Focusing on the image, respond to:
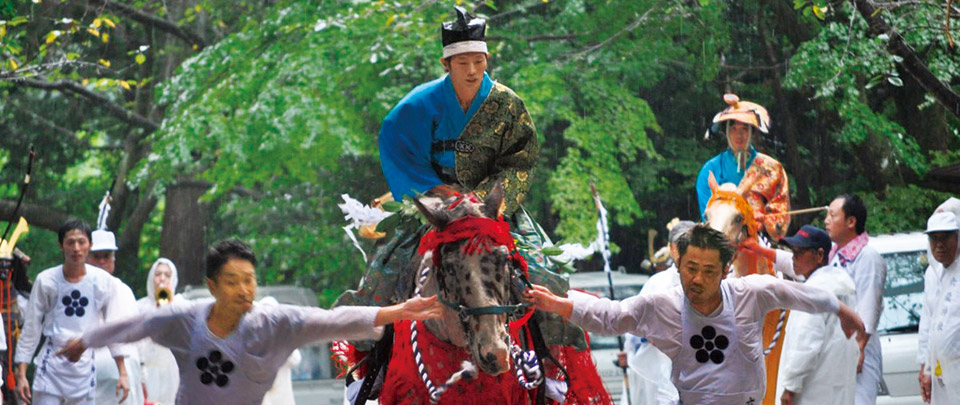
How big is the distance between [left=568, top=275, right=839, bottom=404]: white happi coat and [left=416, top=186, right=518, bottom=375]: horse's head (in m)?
0.77

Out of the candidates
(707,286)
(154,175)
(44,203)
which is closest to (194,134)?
(154,175)

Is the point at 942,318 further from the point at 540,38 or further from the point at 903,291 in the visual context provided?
the point at 540,38

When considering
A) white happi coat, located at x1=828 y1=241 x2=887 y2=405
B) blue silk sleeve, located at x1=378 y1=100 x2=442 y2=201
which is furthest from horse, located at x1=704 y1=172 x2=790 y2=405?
blue silk sleeve, located at x1=378 y1=100 x2=442 y2=201

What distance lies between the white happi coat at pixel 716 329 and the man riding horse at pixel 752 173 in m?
3.05

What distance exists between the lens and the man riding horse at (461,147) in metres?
6.80

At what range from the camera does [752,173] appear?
10.0m

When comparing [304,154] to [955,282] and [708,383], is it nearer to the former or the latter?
[955,282]

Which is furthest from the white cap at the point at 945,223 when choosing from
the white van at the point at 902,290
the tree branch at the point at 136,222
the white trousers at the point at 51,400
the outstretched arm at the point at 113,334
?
the tree branch at the point at 136,222

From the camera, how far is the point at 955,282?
9.73 m

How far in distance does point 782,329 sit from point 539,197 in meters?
11.1

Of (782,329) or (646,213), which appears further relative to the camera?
(646,213)

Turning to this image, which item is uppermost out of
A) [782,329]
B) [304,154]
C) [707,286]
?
[304,154]

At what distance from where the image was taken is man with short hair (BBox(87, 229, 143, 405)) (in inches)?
442

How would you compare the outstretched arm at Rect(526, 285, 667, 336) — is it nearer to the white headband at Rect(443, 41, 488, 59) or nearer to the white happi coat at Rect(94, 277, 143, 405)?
the white headband at Rect(443, 41, 488, 59)
